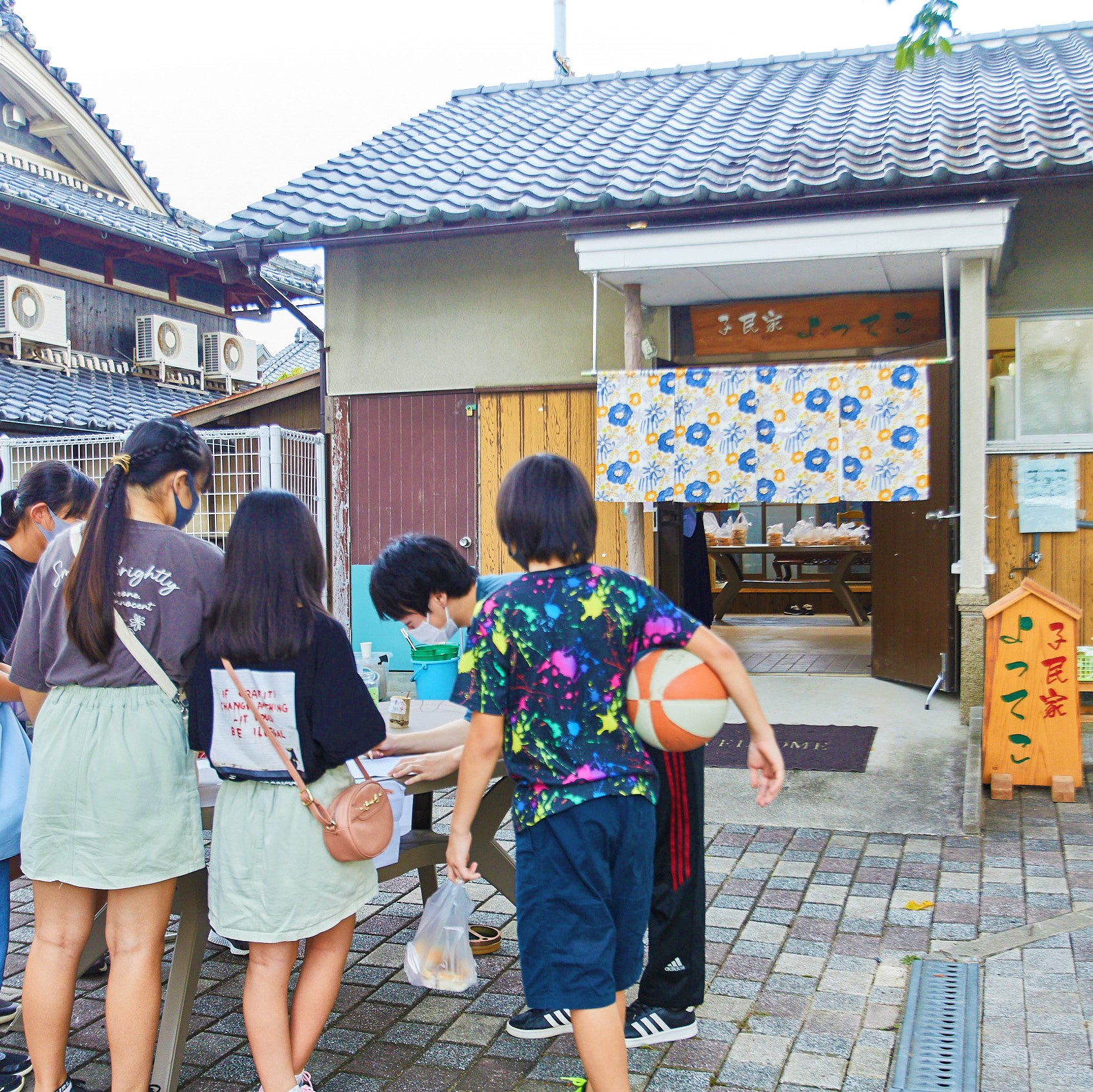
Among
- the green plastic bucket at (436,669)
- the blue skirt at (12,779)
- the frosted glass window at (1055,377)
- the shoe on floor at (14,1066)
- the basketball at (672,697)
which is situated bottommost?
the shoe on floor at (14,1066)

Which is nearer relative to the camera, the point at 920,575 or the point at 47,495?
the point at 47,495

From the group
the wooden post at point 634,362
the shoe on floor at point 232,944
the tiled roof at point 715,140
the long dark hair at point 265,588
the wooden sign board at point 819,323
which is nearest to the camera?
the long dark hair at point 265,588

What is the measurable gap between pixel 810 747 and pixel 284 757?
Answer: 4.82 metres

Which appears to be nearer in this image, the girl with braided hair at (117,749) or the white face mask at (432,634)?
the girl with braided hair at (117,749)

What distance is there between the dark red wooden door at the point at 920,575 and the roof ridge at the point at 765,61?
16.6 feet

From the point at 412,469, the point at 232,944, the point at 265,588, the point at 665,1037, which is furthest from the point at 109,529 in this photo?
the point at 412,469

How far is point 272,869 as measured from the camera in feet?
9.34

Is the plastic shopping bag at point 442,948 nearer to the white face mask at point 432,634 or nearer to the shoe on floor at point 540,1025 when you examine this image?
the shoe on floor at point 540,1025

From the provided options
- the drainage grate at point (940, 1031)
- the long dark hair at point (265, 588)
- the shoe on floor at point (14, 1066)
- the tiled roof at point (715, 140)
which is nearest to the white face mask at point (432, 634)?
the long dark hair at point (265, 588)

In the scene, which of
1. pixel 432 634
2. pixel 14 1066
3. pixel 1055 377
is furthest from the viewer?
pixel 1055 377

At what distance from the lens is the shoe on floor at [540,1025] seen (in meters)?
3.50

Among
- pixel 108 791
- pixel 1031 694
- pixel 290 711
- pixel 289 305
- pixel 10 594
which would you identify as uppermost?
pixel 289 305

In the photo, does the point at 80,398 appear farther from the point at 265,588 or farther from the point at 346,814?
the point at 346,814

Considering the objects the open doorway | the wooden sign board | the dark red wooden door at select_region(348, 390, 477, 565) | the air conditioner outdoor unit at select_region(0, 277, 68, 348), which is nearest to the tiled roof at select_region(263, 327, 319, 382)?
the air conditioner outdoor unit at select_region(0, 277, 68, 348)
